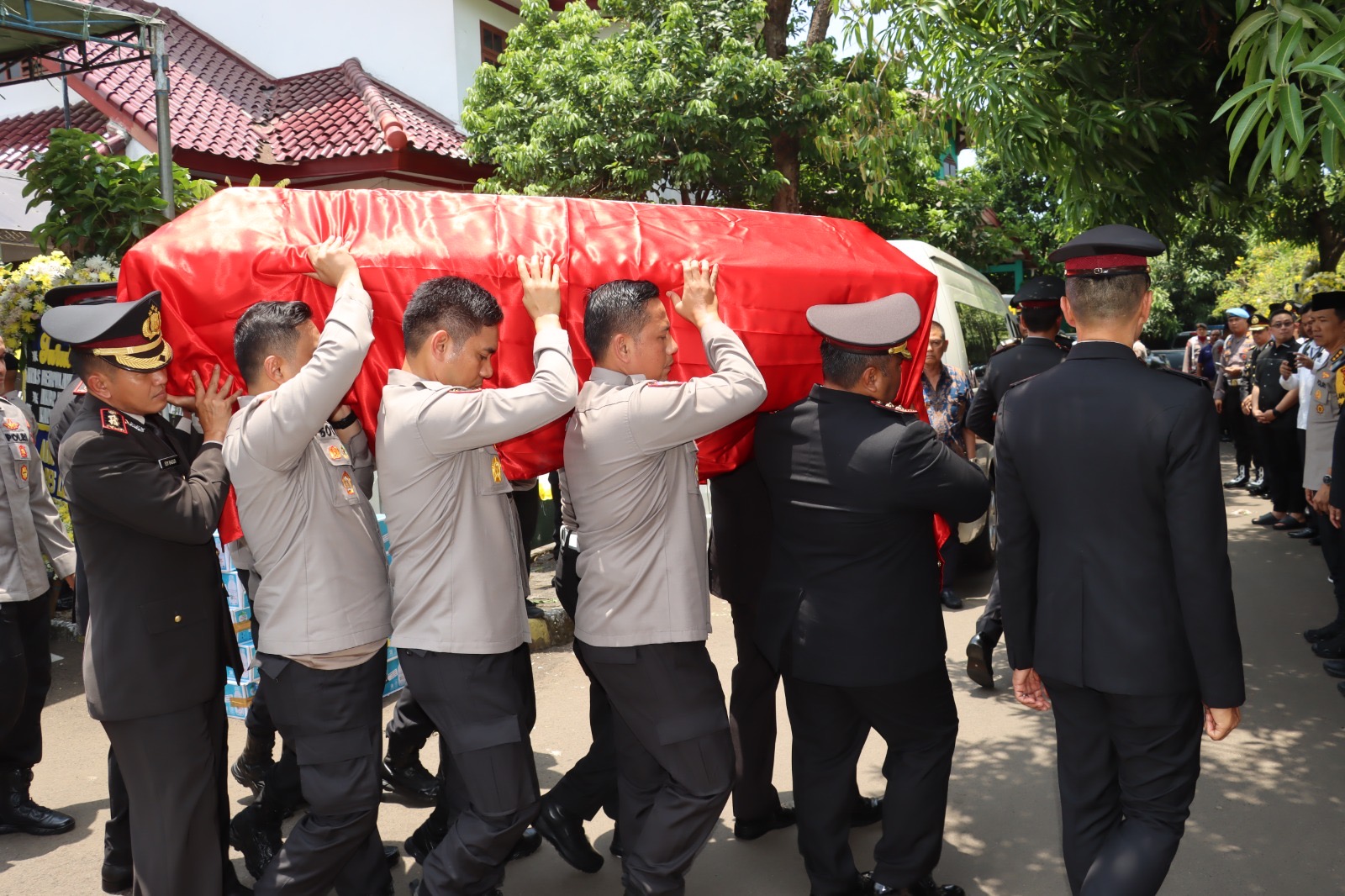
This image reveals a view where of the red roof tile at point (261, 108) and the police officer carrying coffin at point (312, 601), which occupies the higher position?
the red roof tile at point (261, 108)

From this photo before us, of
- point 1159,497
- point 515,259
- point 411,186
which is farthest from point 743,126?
point 1159,497

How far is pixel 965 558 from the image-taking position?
24.7ft

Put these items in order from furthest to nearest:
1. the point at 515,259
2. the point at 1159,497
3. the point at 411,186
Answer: the point at 411,186
the point at 515,259
the point at 1159,497

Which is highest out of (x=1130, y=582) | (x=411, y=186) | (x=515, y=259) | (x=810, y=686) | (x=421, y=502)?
(x=411, y=186)

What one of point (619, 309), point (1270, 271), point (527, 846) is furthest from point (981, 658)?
point (1270, 271)

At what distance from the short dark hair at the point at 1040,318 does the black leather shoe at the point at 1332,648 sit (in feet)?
7.45

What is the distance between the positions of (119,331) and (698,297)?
1.48 m

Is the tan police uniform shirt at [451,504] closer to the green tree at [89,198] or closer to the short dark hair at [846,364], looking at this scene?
the short dark hair at [846,364]

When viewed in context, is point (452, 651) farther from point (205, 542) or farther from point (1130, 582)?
point (1130, 582)

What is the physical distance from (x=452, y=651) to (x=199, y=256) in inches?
48.8

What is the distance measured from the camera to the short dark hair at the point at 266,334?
9.10ft

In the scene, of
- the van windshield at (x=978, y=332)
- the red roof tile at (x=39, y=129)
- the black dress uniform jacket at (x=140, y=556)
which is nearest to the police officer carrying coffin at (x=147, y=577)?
the black dress uniform jacket at (x=140, y=556)

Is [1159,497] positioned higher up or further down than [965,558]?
higher up

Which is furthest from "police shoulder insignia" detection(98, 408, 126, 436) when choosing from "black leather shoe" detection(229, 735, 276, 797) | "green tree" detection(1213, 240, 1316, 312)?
"green tree" detection(1213, 240, 1316, 312)
